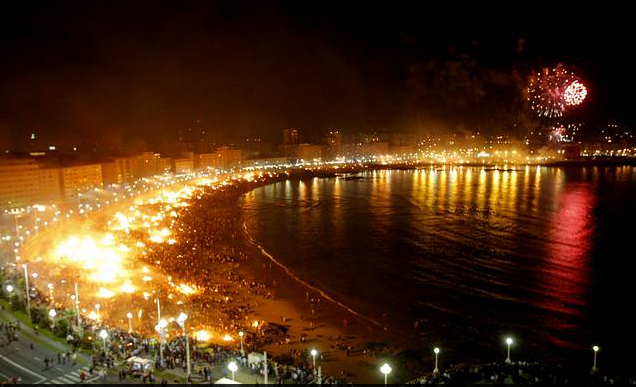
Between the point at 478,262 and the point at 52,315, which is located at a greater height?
the point at 52,315

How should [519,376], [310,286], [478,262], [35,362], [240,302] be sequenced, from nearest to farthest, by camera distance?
1. [519,376]
2. [35,362]
3. [240,302]
4. [310,286]
5. [478,262]

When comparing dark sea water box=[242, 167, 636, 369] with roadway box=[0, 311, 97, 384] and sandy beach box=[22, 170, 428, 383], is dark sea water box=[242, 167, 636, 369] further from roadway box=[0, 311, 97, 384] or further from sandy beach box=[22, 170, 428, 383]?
roadway box=[0, 311, 97, 384]

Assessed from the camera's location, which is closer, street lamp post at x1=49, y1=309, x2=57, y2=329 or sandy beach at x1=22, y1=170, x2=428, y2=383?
street lamp post at x1=49, y1=309, x2=57, y2=329

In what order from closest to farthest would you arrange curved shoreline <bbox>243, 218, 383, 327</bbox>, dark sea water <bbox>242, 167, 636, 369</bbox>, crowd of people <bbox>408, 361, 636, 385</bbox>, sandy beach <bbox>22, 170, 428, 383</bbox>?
crowd of people <bbox>408, 361, 636, 385</bbox> → sandy beach <bbox>22, 170, 428, 383</bbox> → dark sea water <bbox>242, 167, 636, 369</bbox> → curved shoreline <bbox>243, 218, 383, 327</bbox>

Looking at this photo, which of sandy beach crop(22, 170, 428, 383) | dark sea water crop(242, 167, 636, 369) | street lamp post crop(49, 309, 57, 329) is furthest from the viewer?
dark sea water crop(242, 167, 636, 369)

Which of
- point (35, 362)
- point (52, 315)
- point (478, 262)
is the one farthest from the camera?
point (478, 262)

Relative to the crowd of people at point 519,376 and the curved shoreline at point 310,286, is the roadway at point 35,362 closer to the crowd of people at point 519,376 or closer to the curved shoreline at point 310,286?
the crowd of people at point 519,376

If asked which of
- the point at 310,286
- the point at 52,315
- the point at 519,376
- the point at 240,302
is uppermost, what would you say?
the point at 52,315

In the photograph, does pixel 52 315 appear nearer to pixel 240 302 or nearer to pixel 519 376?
pixel 240 302

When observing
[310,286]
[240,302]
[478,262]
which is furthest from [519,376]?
[478,262]

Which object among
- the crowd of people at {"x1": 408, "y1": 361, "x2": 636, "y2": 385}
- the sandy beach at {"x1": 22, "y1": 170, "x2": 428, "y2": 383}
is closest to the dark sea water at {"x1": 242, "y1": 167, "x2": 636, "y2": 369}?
the sandy beach at {"x1": 22, "y1": 170, "x2": 428, "y2": 383}
